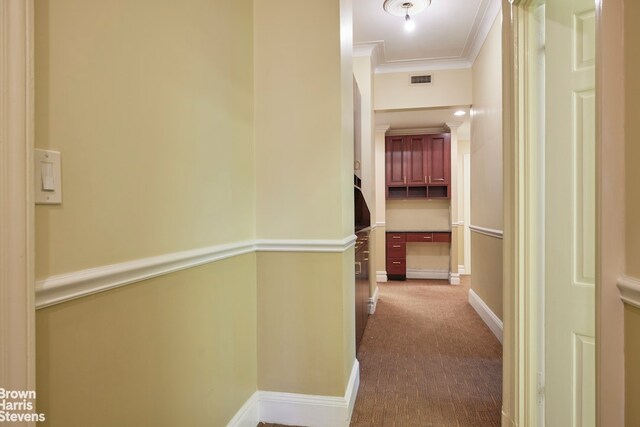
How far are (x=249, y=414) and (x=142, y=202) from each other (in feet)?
4.01

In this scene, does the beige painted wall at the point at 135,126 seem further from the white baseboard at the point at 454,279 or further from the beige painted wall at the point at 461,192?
the beige painted wall at the point at 461,192

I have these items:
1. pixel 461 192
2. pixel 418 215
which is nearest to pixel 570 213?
pixel 418 215

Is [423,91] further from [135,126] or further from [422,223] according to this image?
[135,126]

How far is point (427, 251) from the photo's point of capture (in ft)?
20.1

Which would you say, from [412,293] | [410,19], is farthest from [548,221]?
[412,293]

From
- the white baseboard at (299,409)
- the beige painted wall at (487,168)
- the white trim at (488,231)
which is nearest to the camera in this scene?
the white baseboard at (299,409)

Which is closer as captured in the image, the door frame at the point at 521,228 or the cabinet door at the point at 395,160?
the door frame at the point at 521,228

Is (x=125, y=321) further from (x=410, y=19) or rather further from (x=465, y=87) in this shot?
(x=465, y=87)

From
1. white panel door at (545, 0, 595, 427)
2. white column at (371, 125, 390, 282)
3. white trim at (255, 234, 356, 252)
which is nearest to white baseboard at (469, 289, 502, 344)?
white panel door at (545, 0, 595, 427)

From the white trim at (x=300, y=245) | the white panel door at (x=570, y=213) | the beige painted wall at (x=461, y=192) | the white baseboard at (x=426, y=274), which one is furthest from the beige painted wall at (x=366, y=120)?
the beige painted wall at (x=461, y=192)

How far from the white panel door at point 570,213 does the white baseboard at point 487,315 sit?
5.33ft

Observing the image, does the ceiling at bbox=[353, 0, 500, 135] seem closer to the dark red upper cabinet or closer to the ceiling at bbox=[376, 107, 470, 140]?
the ceiling at bbox=[376, 107, 470, 140]

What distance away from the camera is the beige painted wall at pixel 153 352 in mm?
806

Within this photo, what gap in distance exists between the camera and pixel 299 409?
179 cm
